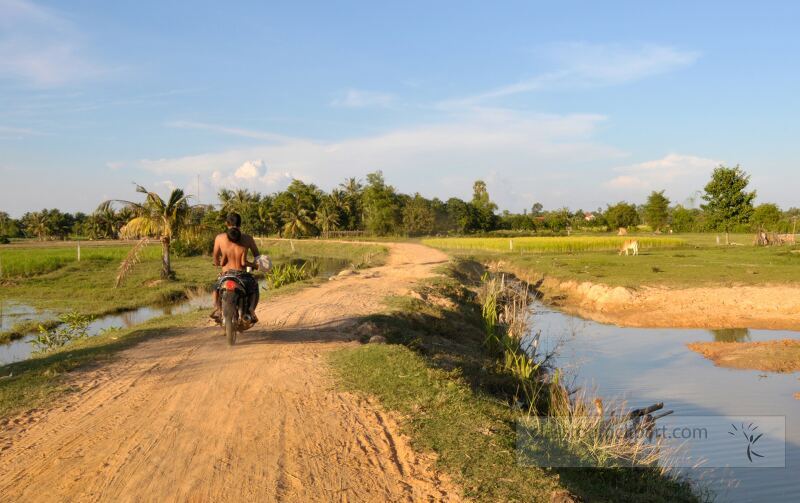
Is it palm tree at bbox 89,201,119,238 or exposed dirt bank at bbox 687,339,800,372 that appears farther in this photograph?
palm tree at bbox 89,201,119,238

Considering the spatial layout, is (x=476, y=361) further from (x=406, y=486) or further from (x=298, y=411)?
(x=406, y=486)

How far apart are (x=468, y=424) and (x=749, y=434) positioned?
5.90 meters

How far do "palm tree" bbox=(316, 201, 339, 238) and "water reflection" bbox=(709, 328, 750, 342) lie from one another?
227 ft

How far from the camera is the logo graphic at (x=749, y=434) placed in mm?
8031

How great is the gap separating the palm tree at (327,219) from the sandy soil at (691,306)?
63.3 metres

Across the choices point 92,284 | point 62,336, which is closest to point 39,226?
→ point 92,284

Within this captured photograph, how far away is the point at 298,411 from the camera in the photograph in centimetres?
570

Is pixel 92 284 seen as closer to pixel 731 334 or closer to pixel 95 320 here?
pixel 95 320

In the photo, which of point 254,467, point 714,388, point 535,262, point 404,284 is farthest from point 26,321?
point 535,262

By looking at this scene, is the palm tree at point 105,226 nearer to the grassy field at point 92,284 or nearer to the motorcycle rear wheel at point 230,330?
the grassy field at point 92,284

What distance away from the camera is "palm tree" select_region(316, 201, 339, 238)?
275 ft

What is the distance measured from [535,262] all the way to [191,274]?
20565 mm

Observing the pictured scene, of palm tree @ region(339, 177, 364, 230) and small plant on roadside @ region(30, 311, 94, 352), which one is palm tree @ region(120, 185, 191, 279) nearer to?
small plant on roadside @ region(30, 311, 94, 352)

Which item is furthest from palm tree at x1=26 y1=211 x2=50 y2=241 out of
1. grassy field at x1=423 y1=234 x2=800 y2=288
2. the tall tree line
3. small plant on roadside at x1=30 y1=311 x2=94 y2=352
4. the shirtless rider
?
the shirtless rider
